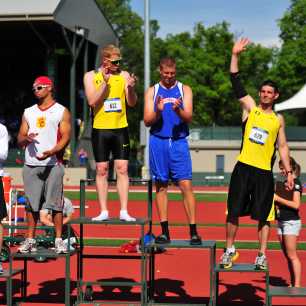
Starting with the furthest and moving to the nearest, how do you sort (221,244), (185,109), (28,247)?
(221,244)
(28,247)
(185,109)

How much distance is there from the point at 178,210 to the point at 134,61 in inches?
2314

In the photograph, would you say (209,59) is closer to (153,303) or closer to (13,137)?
(13,137)

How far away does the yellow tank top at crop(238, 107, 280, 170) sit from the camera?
28.4 ft

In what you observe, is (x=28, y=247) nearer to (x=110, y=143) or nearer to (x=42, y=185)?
(x=42, y=185)

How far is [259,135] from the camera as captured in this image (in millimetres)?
8641

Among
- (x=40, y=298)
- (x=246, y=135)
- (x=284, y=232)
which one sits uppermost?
(x=246, y=135)

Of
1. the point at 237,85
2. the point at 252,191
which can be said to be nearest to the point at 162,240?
the point at 252,191

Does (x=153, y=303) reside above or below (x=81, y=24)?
below

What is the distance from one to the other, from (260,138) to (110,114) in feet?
6.03

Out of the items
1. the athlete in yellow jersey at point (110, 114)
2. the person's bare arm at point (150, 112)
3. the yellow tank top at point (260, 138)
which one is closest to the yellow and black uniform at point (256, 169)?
the yellow tank top at point (260, 138)

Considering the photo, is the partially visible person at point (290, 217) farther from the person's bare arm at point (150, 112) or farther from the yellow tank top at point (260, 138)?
the person's bare arm at point (150, 112)

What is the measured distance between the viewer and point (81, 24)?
42.6 m

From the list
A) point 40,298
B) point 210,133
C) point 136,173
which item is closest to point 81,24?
point 136,173

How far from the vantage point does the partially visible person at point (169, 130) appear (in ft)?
29.6
